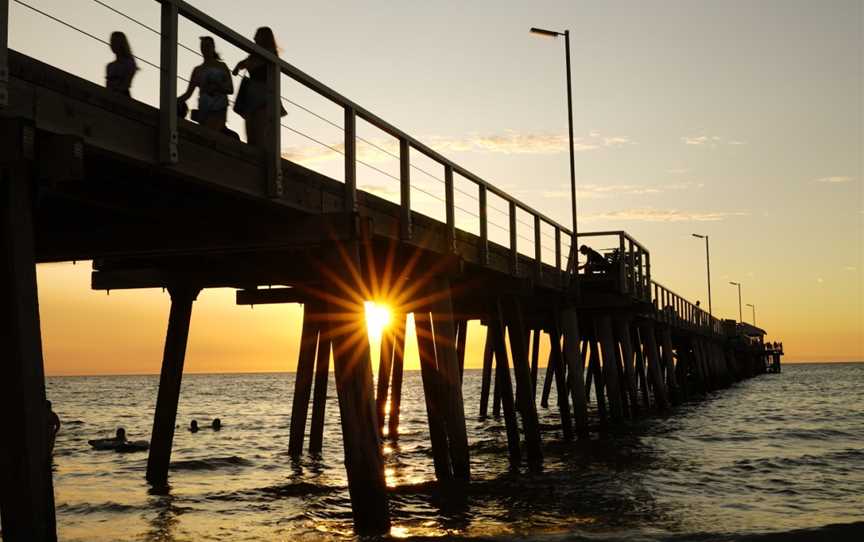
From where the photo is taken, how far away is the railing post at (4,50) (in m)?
5.63

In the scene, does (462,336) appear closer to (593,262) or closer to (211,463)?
(593,262)

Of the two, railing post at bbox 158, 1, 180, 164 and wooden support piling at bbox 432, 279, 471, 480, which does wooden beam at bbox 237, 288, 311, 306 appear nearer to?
wooden support piling at bbox 432, 279, 471, 480

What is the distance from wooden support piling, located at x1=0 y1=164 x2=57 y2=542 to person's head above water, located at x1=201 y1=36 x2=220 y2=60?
3.74 meters

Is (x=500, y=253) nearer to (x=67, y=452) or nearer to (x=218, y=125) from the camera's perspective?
(x=218, y=125)

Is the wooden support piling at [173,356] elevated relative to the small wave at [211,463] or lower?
elevated

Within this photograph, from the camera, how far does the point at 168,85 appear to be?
23.4ft

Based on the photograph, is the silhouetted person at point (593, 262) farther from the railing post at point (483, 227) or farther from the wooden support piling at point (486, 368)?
the railing post at point (483, 227)

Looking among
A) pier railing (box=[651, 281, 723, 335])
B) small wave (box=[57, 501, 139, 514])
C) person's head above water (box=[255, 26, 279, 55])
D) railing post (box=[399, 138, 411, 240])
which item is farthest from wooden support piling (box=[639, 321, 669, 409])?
person's head above water (box=[255, 26, 279, 55])

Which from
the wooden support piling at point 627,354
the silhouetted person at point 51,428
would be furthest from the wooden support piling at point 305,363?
the wooden support piling at point 627,354

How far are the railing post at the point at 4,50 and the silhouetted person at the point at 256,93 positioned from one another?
3357mm

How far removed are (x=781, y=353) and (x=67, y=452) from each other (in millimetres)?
90991

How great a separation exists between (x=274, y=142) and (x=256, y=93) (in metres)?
0.79

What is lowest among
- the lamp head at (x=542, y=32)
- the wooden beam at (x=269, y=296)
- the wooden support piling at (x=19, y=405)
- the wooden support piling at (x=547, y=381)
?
the wooden support piling at (x=547, y=381)

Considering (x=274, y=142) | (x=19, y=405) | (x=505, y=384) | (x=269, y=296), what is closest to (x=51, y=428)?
(x=274, y=142)
